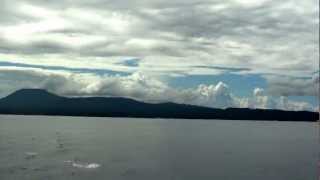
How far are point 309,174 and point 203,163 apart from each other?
24.8 m

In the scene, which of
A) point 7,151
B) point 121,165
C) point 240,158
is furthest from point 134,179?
point 7,151

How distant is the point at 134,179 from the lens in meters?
88.7

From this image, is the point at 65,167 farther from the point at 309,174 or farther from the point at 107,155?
the point at 309,174

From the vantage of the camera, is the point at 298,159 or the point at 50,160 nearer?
the point at 50,160

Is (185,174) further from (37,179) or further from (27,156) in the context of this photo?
(27,156)

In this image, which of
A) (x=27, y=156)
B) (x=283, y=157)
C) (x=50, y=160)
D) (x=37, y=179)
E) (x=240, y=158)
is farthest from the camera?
(x=283, y=157)

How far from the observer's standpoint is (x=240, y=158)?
131500 mm

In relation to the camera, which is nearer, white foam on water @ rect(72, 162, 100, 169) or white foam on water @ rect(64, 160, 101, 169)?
white foam on water @ rect(72, 162, 100, 169)

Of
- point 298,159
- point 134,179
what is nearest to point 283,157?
point 298,159

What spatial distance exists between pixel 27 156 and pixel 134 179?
148 feet

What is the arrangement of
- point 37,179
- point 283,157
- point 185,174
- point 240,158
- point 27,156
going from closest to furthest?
1. point 37,179
2. point 185,174
3. point 27,156
4. point 240,158
5. point 283,157

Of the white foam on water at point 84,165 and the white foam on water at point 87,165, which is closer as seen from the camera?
the white foam on water at point 87,165

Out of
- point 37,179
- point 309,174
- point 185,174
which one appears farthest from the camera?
point 309,174

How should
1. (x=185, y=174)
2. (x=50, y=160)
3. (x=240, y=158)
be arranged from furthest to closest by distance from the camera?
(x=240, y=158) → (x=50, y=160) → (x=185, y=174)
